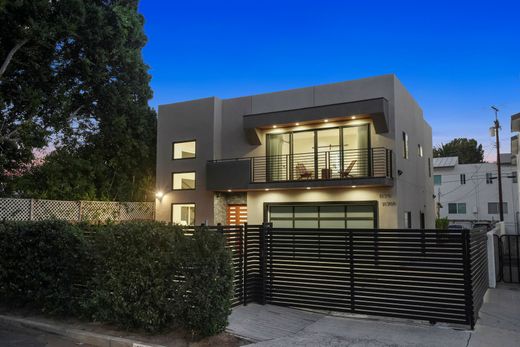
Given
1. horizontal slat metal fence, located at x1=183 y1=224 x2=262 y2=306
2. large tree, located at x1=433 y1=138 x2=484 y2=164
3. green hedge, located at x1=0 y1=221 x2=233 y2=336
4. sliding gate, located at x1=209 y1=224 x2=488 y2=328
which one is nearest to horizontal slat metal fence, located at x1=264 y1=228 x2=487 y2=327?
sliding gate, located at x1=209 y1=224 x2=488 y2=328

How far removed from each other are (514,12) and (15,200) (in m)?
21.9

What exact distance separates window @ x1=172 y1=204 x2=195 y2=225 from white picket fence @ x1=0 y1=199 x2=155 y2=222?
2.36 metres

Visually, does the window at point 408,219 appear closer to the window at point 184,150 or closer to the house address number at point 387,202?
the house address number at point 387,202

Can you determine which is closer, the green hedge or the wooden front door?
the green hedge

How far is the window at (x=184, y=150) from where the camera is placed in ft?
67.9

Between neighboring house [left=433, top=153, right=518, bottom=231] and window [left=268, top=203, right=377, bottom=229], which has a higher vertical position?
neighboring house [left=433, top=153, right=518, bottom=231]

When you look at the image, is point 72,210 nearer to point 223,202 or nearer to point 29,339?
point 223,202

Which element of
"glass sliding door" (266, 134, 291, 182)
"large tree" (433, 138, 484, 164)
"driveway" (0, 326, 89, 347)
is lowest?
"driveway" (0, 326, 89, 347)

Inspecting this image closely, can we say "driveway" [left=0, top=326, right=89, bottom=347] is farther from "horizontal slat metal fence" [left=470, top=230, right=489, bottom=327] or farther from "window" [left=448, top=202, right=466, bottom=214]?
"window" [left=448, top=202, right=466, bottom=214]

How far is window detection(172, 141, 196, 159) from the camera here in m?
20.7

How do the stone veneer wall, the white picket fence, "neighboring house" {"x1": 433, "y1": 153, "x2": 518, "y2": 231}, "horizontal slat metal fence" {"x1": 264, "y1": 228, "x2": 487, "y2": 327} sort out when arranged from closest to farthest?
"horizontal slat metal fence" {"x1": 264, "y1": 228, "x2": 487, "y2": 327}, the white picket fence, the stone veneer wall, "neighboring house" {"x1": 433, "y1": 153, "x2": 518, "y2": 231}

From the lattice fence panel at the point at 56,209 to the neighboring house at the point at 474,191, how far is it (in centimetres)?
3323

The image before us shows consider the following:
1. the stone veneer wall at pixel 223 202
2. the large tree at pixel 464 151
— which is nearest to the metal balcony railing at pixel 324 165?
the stone veneer wall at pixel 223 202

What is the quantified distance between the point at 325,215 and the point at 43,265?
11.6 meters
